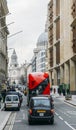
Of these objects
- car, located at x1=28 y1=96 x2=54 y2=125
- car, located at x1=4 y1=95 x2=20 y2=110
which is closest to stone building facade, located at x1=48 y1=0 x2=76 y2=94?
car, located at x1=4 y1=95 x2=20 y2=110

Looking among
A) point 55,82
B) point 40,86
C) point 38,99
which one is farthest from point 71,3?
point 38,99

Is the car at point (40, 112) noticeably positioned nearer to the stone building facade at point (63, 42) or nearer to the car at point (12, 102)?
the car at point (12, 102)

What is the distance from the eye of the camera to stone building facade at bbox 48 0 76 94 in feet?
344

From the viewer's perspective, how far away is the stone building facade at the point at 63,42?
105 meters

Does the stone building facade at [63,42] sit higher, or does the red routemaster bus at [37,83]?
the stone building facade at [63,42]

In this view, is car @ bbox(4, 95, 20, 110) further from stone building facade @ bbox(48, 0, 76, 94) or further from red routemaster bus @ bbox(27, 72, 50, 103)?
stone building facade @ bbox(48, 0, 76, 94)

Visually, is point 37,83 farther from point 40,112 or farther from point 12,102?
point 40,112

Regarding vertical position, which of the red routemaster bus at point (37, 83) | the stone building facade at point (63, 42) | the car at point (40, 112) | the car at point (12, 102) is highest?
the stone building facade at point (63, 42)

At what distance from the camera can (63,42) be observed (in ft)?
398

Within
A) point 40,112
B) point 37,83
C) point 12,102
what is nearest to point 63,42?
point 37,83

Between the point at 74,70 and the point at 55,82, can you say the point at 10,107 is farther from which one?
the point at 55,82

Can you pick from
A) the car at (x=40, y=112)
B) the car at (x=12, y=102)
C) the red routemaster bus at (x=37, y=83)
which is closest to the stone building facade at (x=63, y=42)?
the red routemaster bus at (x=37, y=83)

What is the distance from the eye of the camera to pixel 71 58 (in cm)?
10369

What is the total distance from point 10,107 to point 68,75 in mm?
67853
